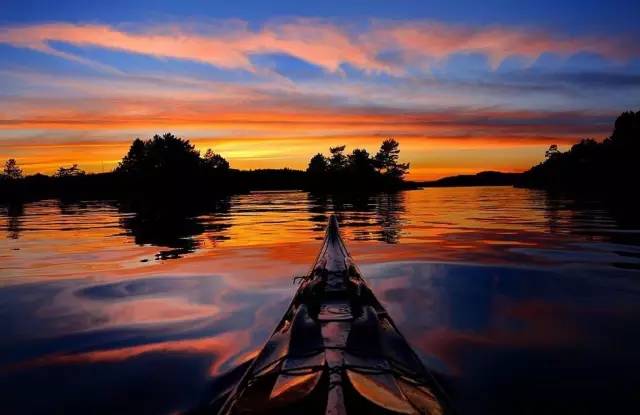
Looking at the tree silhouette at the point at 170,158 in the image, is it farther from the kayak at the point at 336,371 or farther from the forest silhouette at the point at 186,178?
the kayak at the point at 336,371

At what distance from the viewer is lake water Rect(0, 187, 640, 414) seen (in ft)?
16.9

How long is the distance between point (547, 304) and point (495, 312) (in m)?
1.34

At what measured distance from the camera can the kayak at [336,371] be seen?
287 centimetres

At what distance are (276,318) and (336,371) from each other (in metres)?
4.99

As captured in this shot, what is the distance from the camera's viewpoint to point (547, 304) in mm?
8719

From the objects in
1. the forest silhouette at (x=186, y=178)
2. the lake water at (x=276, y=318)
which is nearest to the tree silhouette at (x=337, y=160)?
the forest silhouette at (x=186, y=178)

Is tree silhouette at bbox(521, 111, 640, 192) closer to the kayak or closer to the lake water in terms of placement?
the lake water

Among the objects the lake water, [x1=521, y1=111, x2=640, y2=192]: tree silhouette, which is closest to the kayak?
the lake water

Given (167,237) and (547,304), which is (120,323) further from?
(167,237)

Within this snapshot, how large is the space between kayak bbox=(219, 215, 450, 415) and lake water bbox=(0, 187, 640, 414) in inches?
53.5

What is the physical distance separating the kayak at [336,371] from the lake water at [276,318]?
136 centimetres

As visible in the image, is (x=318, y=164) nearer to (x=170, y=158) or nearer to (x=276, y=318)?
(x=170, y=158)

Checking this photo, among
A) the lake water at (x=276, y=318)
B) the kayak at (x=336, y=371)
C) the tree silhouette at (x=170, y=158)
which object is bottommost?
the lake water at (x=276, y=318)

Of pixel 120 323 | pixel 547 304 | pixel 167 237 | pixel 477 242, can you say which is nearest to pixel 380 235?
pixel 477 242
